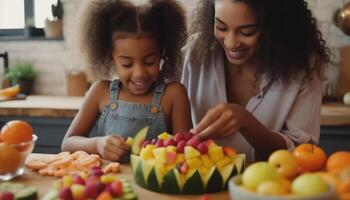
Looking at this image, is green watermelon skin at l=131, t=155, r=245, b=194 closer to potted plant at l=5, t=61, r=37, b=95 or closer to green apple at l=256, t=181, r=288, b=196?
green apple at l=256, t=181, r=288, b=196

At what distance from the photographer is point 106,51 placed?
168 centimetres

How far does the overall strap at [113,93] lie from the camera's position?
63.6 inches

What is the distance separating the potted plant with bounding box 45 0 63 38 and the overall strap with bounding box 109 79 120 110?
1.69 metres

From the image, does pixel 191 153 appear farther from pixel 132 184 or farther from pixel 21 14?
pixel 21 14

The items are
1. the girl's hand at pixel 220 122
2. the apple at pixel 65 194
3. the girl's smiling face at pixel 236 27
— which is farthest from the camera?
the girl's smiling face at pixel 236 27

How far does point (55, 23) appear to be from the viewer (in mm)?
3215

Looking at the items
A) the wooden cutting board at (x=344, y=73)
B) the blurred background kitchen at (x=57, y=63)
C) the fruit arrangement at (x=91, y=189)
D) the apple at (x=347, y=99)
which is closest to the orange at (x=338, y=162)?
the fruit arrangement at (x=91, y=189)

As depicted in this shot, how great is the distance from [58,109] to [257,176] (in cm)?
196

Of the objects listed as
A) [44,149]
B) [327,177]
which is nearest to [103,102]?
[327,177]

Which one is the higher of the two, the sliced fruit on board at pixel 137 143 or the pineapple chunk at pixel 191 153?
the pineapple chunk at pixel 191 153

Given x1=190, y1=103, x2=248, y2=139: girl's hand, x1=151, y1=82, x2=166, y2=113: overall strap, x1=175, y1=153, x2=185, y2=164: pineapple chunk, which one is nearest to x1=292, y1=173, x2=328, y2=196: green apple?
x1=175, y1=153, x2=185, y2=164: pineapple chunk

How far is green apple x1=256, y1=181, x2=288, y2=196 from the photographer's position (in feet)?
2.39

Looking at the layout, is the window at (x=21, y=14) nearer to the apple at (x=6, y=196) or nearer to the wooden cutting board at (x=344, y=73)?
the wooden cutting board at (x=344, y=73)

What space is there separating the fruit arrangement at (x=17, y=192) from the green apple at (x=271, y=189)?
45cm
